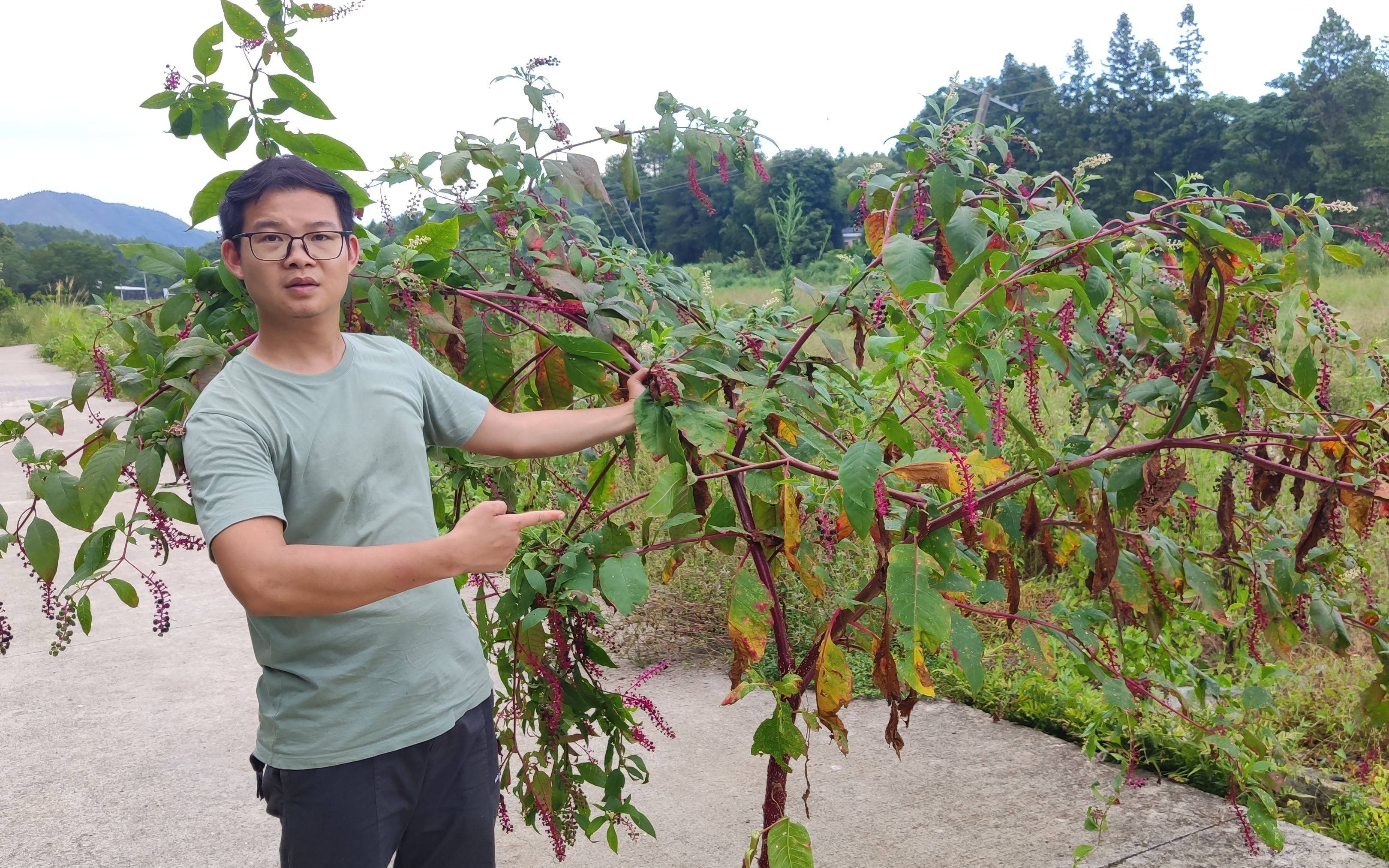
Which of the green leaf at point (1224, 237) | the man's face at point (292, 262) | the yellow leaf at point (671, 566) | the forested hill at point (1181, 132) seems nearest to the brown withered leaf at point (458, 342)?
the man's face at point (292, 262)

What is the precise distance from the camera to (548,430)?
168 centimetres

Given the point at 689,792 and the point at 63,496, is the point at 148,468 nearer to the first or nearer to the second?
the point at 63,496

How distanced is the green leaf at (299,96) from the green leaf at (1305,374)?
1.58 m

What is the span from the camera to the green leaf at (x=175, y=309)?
5.30ft

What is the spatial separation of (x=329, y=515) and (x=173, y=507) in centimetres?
30

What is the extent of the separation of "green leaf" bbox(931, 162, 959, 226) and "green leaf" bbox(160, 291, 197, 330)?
3.83 feet

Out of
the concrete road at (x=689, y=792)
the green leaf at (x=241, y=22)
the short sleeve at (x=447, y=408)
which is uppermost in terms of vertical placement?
the green leaf at (x=241, y=22)

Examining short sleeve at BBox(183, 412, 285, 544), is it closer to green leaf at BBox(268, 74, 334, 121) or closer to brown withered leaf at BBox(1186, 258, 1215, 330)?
green leaf at BBox(268, 74, 334, 121)

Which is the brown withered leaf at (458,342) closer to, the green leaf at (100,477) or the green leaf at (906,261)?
the green leaf at (100,477)

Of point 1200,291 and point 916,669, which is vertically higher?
point 1200,291

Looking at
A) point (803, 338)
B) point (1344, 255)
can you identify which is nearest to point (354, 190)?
point (803, 338)

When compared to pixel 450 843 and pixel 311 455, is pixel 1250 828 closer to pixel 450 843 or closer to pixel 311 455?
pixel 450 843

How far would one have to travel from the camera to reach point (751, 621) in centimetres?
146

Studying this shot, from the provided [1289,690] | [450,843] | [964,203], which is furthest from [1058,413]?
[450,843]
